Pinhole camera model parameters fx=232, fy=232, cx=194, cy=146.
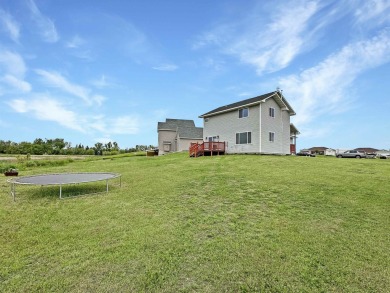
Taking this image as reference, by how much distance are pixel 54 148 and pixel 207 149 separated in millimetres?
56426

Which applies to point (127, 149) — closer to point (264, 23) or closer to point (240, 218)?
point (264, 23)

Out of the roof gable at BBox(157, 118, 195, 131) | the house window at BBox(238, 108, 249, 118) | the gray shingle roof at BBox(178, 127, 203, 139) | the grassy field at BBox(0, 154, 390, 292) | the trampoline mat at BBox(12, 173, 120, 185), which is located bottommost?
the grassy field at BBox(0, 154, 390, 292)

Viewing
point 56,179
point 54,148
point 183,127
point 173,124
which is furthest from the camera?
point 54,148

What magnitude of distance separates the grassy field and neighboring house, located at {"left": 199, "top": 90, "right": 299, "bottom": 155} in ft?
51.4

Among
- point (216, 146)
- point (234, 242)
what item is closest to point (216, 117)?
point (216, 146)

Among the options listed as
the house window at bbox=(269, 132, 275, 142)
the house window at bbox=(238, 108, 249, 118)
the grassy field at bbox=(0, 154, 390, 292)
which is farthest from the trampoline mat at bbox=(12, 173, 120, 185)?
the house window at bbox=(269, 132, 275, 142)

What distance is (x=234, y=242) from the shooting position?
4.61m

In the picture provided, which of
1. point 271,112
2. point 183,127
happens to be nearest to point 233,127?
point 271,112

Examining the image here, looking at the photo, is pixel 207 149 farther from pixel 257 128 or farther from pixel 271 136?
pixel 271 136

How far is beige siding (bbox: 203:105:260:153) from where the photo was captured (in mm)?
23828

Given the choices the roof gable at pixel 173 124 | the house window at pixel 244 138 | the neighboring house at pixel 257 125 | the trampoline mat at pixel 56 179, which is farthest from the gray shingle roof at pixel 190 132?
the trampoline mat at pixel 56 179

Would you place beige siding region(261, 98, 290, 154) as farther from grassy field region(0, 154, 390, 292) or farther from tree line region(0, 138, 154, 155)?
tree line region(0, 138, 154, 155)

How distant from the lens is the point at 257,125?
23641mm

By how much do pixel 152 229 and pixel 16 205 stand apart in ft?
17.1
